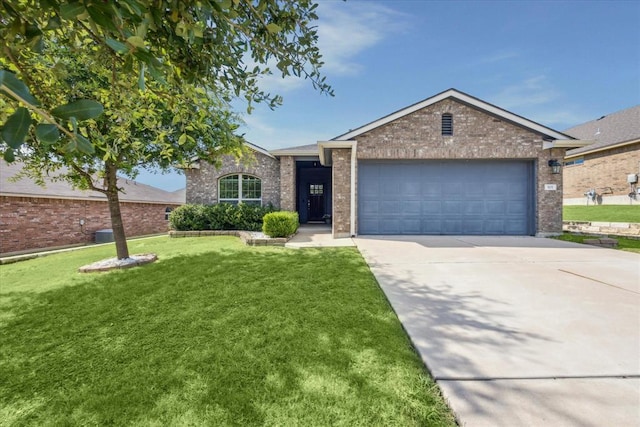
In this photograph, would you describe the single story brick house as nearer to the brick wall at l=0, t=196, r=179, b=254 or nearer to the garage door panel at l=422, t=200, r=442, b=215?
the garage door panel at l=422, t=200, r=442, b=215

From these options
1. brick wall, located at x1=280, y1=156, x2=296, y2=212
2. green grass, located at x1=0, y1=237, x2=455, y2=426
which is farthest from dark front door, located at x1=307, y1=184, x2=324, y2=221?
green grass, located at x1=0, y1=237, x2=455, y2=426

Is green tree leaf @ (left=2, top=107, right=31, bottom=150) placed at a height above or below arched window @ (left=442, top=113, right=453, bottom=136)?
below

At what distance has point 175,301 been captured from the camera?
390cm

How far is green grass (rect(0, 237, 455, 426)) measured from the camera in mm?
1821

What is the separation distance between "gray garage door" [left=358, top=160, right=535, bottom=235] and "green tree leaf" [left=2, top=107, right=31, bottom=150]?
30.9 ft

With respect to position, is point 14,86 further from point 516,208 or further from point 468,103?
point 516,208

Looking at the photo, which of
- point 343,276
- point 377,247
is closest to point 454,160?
point 377,247

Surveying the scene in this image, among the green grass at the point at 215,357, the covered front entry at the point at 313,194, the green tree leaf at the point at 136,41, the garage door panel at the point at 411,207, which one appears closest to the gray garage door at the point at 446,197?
the garage door panel at the point at 411,207

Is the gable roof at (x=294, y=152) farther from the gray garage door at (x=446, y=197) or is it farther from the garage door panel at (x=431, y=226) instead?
the garage door panel at (x=431, y=226)

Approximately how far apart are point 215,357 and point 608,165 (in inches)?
892

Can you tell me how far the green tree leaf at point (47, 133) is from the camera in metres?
1.00

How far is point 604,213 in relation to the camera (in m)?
14.6

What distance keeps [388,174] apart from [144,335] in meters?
8.79

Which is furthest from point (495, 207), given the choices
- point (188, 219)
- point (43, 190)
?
point (43, 190)
